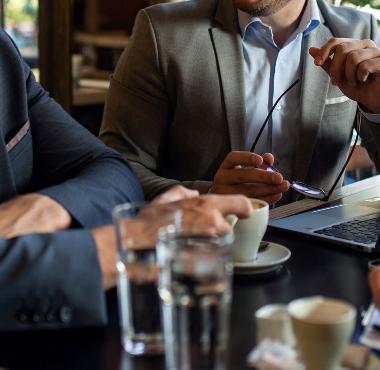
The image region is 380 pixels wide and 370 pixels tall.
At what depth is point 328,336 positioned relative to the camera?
785 millimetres

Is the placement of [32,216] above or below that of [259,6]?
below

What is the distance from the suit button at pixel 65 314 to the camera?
972 millimetres

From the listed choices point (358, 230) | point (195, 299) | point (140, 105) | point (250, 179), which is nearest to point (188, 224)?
point (195, 299)

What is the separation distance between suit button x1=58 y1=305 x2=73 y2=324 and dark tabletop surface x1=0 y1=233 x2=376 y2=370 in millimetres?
15

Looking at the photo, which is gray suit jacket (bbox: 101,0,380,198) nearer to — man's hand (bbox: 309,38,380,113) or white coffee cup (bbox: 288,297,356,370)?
man's hand (bbox: 309,38,380,113)

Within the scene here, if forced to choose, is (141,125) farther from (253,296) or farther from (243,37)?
(253,296)

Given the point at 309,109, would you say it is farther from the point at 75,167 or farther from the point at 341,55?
the point at 75,167

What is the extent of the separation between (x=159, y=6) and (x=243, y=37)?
25cm

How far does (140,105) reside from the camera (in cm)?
206

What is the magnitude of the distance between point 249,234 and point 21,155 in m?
0.64

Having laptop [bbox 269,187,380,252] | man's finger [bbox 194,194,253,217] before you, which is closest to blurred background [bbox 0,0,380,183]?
laptop [bbox 269,187,380,252]

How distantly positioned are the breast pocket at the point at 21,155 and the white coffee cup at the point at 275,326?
85 centimetres

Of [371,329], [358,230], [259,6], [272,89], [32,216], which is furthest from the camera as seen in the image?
[272,89]

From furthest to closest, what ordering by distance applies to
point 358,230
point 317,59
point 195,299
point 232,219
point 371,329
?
point 317,59
point 358,230
point 232,219
point 371,329
point 195,299
